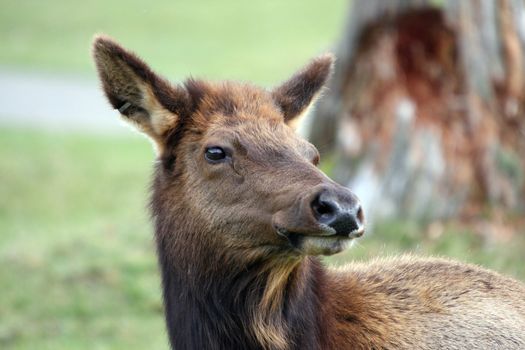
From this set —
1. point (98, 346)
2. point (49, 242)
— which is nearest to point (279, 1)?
point (49, 242)

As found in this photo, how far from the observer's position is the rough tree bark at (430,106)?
1175cm

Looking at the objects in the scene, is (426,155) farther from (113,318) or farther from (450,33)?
(113,318)

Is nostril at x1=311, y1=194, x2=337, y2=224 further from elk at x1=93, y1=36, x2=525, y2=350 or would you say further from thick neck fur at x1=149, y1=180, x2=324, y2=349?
thick neck fur at x1=149, y1=180, x2=324, y2=349

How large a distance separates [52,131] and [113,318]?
12.9 meters

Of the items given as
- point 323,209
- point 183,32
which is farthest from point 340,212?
point 183,32

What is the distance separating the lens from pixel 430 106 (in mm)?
12359

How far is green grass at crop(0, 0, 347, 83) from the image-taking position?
104ft

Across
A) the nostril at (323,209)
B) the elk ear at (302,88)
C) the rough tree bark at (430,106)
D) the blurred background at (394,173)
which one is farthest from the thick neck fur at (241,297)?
the rough tree bark at (430,106)

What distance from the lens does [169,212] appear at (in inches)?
262

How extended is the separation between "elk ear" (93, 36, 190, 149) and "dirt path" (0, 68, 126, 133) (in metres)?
17.5

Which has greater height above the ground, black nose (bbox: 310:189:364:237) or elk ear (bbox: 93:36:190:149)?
elk ear (bbox: 93:36:190:149)

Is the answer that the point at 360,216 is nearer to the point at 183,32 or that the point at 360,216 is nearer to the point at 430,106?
the point at 430,106

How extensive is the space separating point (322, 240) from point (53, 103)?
22.7 metres

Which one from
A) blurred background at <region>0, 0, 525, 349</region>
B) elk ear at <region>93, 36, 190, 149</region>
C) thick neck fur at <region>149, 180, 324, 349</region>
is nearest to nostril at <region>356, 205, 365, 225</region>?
thick neck fur at <region>149, 180, 324, 349</region>
